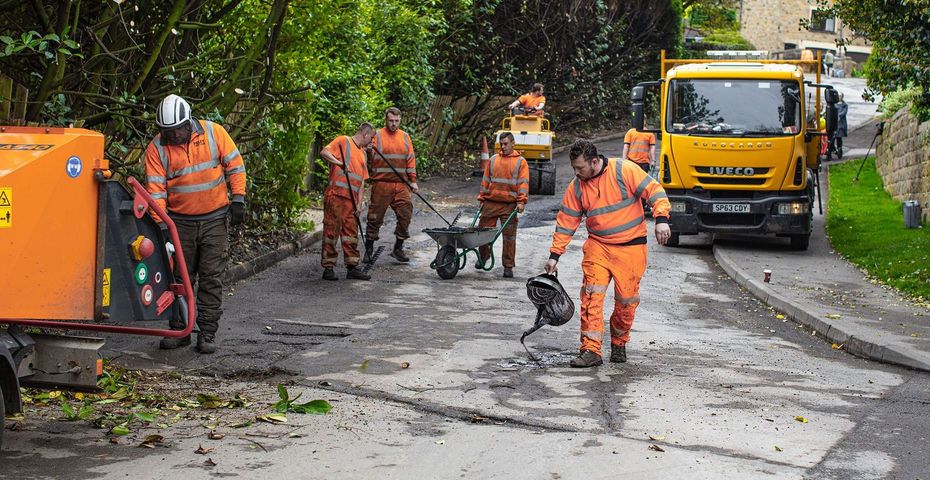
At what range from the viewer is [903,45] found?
1395 centimetres

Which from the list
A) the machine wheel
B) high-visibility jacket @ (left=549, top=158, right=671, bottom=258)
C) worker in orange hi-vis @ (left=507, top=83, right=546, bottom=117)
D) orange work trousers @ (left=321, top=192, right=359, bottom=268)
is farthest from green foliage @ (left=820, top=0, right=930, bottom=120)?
worker in orange hi-vis @ (left=507, top=83, right=546, bottom=117)

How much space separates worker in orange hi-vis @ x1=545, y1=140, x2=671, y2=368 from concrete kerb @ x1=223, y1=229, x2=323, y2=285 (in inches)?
168

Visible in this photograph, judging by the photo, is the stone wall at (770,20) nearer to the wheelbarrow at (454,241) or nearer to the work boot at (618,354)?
the wheelbarrow at (454,241)

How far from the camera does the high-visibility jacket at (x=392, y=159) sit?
49.0 feet

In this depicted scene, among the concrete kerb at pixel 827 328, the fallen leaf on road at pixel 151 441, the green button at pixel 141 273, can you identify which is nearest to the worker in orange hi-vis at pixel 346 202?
the concrete kerb at pixel 827 328

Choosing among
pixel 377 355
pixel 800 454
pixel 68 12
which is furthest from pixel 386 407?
pixel 68 12

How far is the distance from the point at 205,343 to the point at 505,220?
5.95m

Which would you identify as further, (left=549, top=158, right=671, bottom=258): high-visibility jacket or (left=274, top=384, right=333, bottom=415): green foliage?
(left=549, top=158, right=671, bottom=258): high-visibility jacket

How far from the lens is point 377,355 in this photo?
933cm

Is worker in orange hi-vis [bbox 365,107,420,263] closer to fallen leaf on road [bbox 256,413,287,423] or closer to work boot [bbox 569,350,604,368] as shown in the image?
work boot [bbox 569,350,604,368]

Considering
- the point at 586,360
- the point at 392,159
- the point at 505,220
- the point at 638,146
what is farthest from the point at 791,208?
the point at 586,360

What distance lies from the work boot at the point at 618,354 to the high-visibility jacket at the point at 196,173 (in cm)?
323

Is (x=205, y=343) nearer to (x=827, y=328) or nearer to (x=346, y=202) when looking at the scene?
(x=346, y=202)

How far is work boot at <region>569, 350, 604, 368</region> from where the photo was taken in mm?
9180
